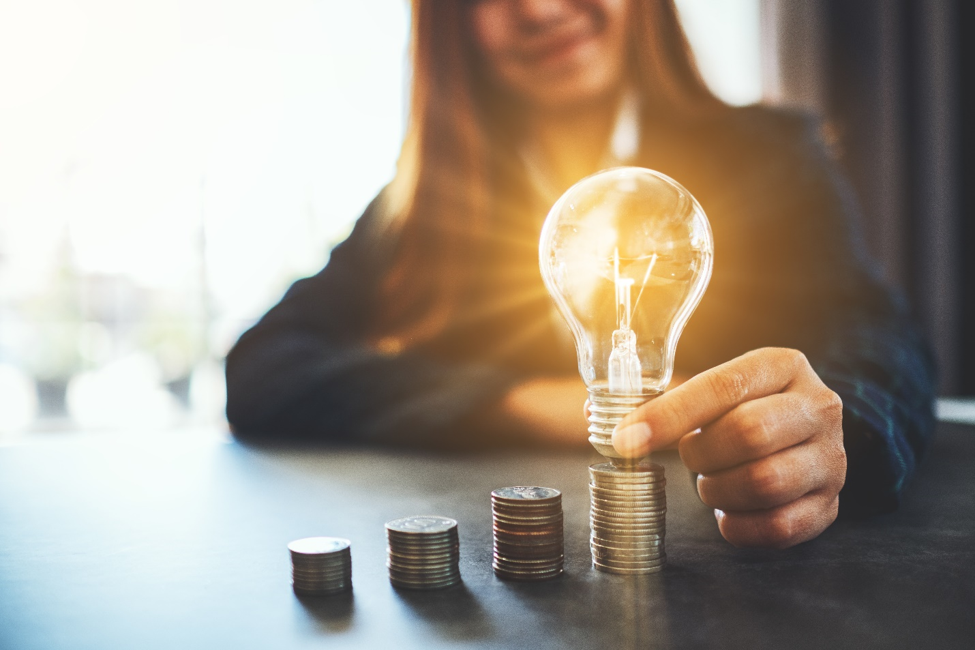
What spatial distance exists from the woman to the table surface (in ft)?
1.12

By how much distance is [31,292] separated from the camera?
3.99 meters

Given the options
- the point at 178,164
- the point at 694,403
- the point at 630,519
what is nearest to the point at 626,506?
the point at 630,519

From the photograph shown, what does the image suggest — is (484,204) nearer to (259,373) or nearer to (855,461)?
(259,373)

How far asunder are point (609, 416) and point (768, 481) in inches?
6.0

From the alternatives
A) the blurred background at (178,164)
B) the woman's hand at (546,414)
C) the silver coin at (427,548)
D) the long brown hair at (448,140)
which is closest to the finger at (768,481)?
the silver coin at (427,548)

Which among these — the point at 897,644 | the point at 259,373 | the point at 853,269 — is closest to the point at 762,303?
the point at 853,269

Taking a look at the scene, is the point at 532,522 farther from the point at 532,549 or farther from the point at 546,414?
the point at 546,414

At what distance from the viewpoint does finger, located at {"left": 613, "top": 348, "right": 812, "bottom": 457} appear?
2.04 feet

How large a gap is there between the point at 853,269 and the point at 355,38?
2.68 m

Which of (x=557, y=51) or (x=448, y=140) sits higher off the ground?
(x=557, y=51)

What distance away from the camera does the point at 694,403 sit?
2.08 ft

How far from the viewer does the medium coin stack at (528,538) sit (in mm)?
643

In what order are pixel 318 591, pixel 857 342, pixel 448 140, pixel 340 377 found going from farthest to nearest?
pixel 448 140
pixel 340 377
pixel 857 342
pixel 318 591

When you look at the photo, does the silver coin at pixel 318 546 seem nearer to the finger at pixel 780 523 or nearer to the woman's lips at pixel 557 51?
the finger at pixel 780 523
